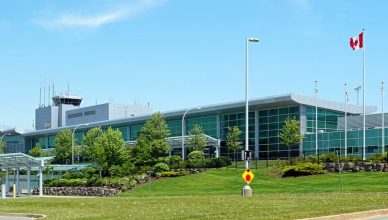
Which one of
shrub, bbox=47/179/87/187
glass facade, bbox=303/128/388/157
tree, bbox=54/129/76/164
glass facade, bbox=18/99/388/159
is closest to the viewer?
shrub, bbox=47/179/87/187

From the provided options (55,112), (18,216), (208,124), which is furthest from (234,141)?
(55,112)

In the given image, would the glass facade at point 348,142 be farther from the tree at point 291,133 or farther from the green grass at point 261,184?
the green grass at point 261,184

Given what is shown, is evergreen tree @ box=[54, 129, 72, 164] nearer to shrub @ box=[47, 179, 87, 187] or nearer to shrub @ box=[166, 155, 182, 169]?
shrub @ box=[47, 179, 87, 187]

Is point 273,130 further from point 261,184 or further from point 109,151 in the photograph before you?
point 261,184

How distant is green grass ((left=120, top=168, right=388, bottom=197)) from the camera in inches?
1444

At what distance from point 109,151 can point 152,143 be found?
4.81 m

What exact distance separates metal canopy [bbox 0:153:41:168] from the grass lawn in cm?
1239

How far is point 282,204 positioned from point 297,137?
46563mm

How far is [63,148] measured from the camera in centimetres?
9038

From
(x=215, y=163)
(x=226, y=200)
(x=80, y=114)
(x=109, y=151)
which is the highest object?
(x=80, y=114)

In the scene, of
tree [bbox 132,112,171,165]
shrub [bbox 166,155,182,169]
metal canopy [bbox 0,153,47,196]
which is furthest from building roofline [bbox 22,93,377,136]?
metal canopy [bbox 0,153,47,196]

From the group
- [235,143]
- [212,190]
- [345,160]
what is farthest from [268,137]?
[212,190]

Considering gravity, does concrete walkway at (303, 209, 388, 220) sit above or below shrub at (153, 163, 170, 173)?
above

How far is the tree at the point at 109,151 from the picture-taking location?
226ft
